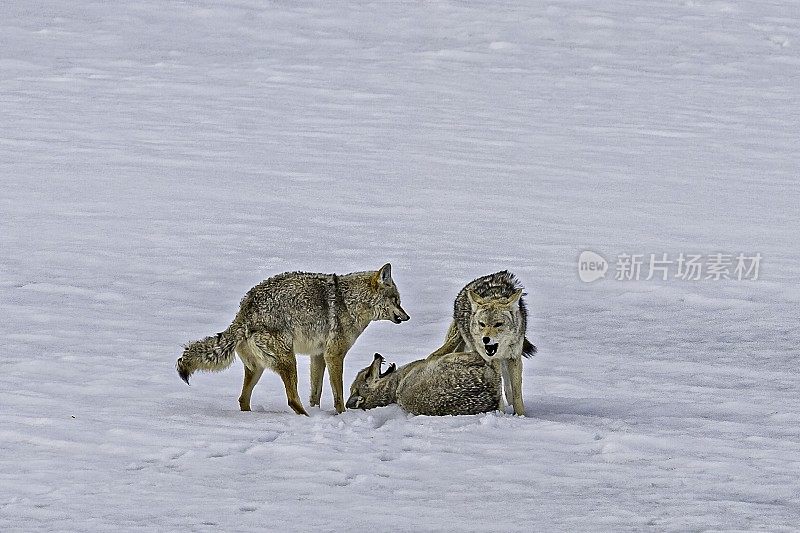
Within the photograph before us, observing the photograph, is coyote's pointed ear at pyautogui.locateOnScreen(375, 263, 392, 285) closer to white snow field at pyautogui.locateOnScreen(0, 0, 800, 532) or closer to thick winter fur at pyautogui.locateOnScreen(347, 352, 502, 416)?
thick winter fur at pyautogui.locateOnScreen(347, 352, 502, 416)

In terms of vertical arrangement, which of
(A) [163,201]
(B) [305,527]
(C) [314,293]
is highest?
(A) [163,201]

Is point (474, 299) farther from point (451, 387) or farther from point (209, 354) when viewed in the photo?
point (209, 354)

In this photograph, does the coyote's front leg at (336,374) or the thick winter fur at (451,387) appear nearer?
the thick winter fur at (451,387)

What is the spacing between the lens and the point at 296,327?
8.54m

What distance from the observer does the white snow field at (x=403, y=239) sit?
654cm

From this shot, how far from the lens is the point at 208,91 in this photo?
24875 millimetres

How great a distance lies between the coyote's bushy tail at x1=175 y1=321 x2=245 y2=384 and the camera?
8.35 m

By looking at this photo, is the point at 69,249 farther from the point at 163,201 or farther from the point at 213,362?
the point at 213,362

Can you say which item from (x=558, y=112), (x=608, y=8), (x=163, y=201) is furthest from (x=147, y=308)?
(x=608, y=8)

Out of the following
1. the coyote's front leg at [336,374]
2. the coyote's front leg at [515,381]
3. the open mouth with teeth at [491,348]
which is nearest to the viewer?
the open mouth with teeth at [491,348]

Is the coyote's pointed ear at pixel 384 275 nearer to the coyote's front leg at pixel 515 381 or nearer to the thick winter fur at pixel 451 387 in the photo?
the thick winter fur at pixel 451 387

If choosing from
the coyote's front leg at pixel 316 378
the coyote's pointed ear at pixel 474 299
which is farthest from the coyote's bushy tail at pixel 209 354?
the coyote's pointed ear at pixel 474 299

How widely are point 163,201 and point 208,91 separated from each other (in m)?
9.03

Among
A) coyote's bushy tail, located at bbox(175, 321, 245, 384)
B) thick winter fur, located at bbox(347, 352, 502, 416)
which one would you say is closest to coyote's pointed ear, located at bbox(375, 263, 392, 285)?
thick winter fur, located at bbox(347, 352, 502, 416)
